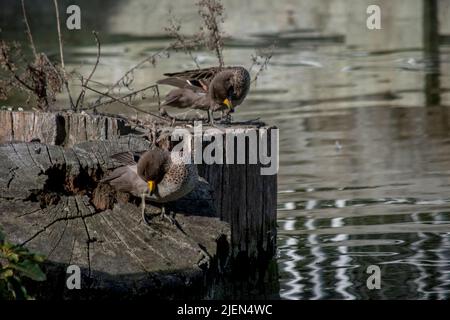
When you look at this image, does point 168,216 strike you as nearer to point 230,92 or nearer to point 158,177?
point 158,177

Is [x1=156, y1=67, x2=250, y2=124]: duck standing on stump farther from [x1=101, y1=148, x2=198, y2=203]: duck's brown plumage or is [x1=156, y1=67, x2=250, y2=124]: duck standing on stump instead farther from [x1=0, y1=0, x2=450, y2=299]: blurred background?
[x1=101, y1=148, x2=198, y2=203]: duck's brown plumage

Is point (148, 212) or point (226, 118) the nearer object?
point (148, 212)

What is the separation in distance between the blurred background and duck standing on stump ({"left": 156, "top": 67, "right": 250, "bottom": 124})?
40.6 inches

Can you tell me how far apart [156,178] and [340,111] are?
7.48 meters

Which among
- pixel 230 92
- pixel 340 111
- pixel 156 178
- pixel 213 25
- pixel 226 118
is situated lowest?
pixel 340 111

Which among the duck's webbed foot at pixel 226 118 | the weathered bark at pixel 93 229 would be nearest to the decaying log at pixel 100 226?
the weathered bark at pixel 93 229

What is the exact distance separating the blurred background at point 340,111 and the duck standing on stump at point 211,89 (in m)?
1.03

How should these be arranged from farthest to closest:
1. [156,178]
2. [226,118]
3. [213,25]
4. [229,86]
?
[213,25], [226,118], [229,86], [156,178]

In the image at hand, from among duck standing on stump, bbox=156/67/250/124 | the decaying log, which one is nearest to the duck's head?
duck standing on stump, bbox=156/67/250/124

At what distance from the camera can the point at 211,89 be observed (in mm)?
7648

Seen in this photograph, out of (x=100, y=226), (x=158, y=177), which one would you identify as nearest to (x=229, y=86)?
(x=158, y=177)

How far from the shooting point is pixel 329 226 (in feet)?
26.8

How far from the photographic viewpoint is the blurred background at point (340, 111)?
7.39 m

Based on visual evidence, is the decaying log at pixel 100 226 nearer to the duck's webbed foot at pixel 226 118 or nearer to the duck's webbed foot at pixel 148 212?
the duck's webbed foot at pixel 148 212
